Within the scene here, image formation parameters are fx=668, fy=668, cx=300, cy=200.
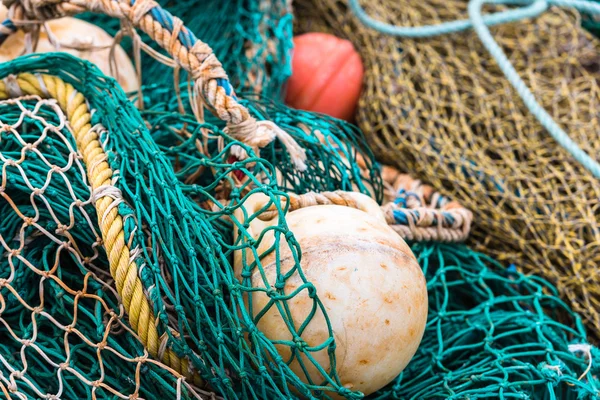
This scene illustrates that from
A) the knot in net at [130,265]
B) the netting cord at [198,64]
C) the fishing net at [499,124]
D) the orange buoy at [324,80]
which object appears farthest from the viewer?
the orange buoy at [324,80]

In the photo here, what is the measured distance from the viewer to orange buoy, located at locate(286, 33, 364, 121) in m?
1.95

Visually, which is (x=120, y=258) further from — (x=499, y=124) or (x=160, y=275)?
(x=499, y=124)

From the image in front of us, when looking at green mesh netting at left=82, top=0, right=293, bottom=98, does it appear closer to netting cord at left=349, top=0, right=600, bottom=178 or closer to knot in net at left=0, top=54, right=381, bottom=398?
netting cord at left=349, top=0, right=600, bottom=178

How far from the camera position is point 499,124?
1.81 m

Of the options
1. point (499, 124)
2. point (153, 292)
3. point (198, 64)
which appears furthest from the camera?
point (499, 124)

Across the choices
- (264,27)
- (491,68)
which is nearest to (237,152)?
(264,27)

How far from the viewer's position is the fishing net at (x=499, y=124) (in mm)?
1614

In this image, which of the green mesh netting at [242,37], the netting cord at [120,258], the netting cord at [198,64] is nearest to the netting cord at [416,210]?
the netting cord at [198,64]

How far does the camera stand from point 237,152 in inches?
50.0

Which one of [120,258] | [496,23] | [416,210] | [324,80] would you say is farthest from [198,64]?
[496,23]

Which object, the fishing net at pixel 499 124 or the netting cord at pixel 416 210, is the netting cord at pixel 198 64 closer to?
the netting cord at pixel 416 210

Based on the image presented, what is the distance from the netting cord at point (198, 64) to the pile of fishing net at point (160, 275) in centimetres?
3

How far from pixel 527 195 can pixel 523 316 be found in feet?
1.21

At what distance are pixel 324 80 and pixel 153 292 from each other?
1.07 metres
